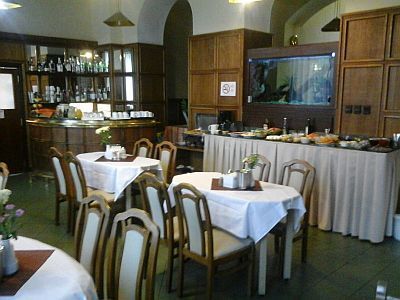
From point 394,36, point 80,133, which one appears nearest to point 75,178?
point 80,133

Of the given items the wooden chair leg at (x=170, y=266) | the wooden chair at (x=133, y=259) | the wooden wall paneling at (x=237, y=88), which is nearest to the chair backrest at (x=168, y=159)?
the wooden chair leg at (x=170, y=266)

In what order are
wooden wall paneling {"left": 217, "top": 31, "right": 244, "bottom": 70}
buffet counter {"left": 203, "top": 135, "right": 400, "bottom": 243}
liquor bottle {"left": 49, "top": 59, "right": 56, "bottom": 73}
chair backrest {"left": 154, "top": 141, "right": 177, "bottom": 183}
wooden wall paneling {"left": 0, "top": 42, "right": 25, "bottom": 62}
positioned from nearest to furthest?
buffet counter {"left": 203, "top": 135, "right": 400, "bottom": 243} → chair backrest {"left": 154, "top": 141, "right": 177, "bottom": 183} → wooden wall paneling {"left": 217, "top": 31, "right": 244, "bottom": 70} → wooden wall paneling {"left": 0, "top": 42, "right": 25, "bottom": 62} → liquor bottle {"left": 49, "top": 59, "right": 56, "bottom": 73}

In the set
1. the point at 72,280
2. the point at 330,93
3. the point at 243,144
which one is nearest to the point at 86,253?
the point at 72,280

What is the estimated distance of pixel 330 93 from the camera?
18.3 ft

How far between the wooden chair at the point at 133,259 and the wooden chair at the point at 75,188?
2.07 metres

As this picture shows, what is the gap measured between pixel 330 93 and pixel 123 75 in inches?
191

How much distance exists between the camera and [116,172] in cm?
426

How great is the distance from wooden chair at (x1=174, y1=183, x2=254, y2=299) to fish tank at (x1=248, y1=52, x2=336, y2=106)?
3.44 metres

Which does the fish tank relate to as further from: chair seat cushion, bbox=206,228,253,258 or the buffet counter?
chair seat cushion, bbox=206,228,253,258

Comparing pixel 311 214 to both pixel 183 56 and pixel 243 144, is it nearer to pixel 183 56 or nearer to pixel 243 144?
pixel 243 144

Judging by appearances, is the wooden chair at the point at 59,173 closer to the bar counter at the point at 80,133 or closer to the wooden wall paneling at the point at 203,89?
the bar counter at the point at 80,133

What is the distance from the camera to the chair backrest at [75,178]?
4.09 metres

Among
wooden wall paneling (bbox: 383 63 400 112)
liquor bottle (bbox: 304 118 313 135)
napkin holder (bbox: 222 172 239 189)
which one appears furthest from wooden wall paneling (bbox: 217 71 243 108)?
napkin holder (bbox: 222 172 239 189)

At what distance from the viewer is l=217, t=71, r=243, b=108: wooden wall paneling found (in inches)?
257
